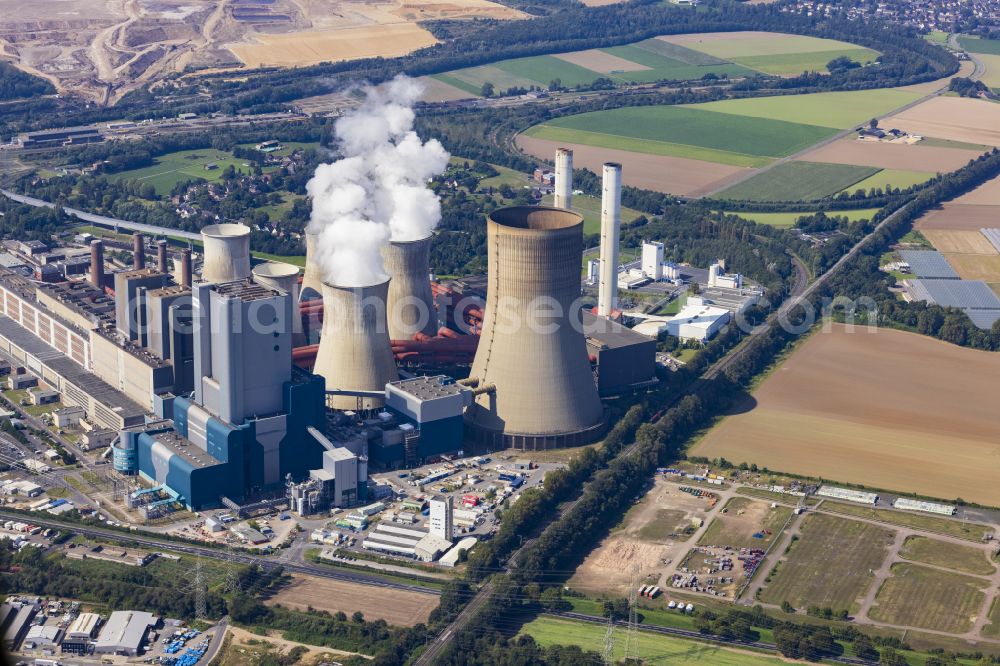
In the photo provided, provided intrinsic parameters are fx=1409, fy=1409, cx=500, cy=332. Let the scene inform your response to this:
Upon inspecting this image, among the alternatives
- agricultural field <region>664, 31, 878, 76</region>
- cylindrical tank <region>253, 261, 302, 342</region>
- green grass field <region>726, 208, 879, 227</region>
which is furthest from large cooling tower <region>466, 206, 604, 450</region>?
agricultural field <region>664, 31, 878, 76</region>

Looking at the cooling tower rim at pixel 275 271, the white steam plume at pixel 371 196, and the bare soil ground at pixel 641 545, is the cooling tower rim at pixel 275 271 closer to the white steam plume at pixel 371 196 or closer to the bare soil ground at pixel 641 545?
the white steam plume at pixel 371 196

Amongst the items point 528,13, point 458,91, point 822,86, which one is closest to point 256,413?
point 458,91

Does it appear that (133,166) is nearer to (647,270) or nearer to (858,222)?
(647,270)

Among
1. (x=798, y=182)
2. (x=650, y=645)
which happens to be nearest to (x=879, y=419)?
(x=650, y=645)

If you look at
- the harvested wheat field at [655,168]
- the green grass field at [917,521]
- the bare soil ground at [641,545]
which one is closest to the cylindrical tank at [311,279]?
the bare soil ground at [641,545]

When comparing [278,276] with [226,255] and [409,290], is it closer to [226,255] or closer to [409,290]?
[226,255]

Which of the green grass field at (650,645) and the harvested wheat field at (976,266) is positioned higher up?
the harvested wheat field at (976,266)

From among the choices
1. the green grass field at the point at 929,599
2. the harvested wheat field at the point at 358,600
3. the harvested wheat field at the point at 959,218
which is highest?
the harvested wheat field at the point at 959,218
